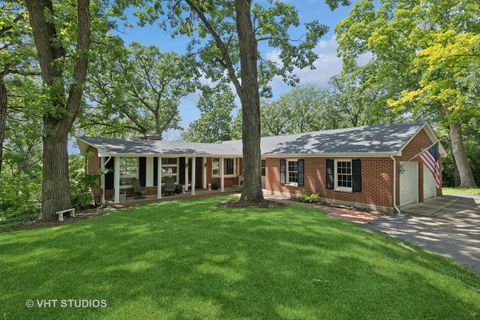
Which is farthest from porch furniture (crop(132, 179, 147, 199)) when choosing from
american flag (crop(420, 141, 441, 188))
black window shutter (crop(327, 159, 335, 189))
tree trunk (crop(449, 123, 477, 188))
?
tree trunk (crop(449, 123, 477, 188))

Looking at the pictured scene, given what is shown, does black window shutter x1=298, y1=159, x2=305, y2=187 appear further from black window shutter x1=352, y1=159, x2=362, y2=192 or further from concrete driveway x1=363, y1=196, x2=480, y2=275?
concrete driveway x1=363, y1=196, x2=480, y2=275

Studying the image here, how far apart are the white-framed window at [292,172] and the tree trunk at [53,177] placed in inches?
442

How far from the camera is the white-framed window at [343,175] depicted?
41.0 ft

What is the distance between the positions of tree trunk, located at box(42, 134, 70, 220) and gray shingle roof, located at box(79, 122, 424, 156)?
2996 millimetres

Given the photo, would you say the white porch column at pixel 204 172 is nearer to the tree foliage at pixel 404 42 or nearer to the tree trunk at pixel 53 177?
the tree trunk at pixel 53 177

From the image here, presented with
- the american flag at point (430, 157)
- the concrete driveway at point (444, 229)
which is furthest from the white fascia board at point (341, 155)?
the concrete driveway at point (444, 229)

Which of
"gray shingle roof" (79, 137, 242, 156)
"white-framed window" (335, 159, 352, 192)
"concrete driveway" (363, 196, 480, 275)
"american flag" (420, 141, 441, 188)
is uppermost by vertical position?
"gray shingle roof" (79, 137, 242, 156)

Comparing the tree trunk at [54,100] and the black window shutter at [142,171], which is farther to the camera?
the black window shutter at [142,171]

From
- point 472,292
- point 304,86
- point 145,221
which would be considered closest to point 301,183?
point 145,221

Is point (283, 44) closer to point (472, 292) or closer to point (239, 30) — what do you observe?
point (239, 30)

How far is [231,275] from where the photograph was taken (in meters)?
4.32

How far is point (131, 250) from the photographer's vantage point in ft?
18.2

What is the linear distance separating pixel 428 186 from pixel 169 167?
1528 cm

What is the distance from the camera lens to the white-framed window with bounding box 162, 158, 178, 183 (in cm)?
1597
